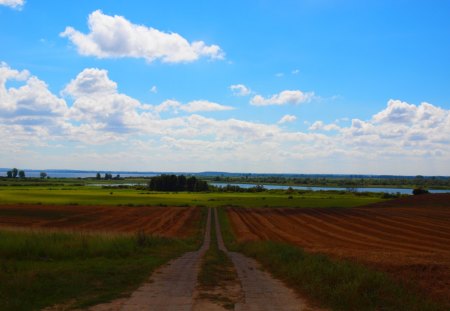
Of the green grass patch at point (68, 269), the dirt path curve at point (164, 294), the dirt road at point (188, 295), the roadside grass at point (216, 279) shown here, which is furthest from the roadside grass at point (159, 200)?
the dirt road at point (188, 295)

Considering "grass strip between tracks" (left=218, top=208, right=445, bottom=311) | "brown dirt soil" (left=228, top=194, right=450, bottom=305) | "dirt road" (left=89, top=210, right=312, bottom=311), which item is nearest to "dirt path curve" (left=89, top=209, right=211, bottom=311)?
"dirt road" (left=89, top=210, right=312, bottom=311)

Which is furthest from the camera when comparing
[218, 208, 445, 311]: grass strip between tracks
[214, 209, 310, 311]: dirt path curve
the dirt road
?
[218, 208, 445, 311]: grass strip between tracks

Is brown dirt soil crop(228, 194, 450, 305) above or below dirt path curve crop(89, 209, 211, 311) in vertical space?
below

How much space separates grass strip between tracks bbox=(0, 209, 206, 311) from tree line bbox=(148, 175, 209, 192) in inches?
6088

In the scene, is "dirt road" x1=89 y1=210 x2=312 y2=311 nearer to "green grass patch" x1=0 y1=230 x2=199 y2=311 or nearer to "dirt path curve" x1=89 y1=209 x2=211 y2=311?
"dirt path curve" x1=89 y1=209 x2=211 y2=311

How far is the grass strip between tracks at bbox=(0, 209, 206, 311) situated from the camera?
1092 centimetres

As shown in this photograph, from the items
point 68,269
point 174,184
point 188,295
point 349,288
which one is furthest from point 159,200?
point 349,288

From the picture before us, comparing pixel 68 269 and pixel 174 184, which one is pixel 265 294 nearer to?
pixel 68 269

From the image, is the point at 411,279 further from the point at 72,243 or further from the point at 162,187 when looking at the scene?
the point at 162,187

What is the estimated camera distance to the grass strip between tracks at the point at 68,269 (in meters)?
10.9

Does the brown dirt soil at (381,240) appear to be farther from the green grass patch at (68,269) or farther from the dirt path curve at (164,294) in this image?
the green grass patch at (68,269)

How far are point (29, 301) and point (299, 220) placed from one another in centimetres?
5740

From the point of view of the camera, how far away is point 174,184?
182750mm

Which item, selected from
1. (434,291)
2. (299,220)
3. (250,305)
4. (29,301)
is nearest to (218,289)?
(250,305)
